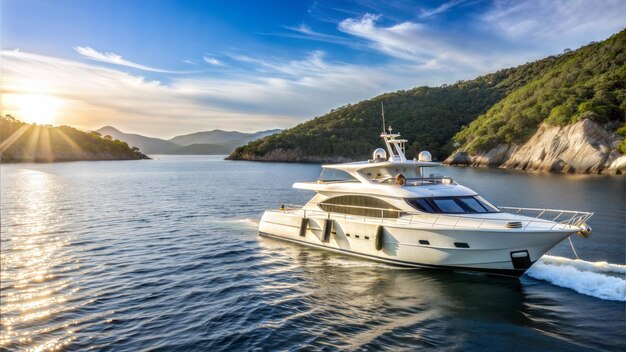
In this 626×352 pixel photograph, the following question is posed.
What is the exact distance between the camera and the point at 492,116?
352 feet

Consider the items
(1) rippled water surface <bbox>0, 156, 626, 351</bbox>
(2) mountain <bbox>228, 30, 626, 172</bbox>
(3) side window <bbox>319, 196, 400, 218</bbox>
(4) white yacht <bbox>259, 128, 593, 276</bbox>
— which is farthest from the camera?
(2) mountain <bbox>228, 30, 626, 172</bbox>

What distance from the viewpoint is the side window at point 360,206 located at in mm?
18172

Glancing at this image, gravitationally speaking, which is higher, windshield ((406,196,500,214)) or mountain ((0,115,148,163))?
mountain ((0,115,148,163))

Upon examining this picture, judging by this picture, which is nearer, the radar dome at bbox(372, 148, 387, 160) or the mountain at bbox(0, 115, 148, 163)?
the radar dome at bbox(372, 148, 387, 160)

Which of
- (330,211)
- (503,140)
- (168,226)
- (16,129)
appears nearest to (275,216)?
(330,211)

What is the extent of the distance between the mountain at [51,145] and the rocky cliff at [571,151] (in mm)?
149495

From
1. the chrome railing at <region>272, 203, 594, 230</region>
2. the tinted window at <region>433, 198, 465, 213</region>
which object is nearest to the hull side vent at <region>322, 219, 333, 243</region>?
the chrome railing at <region>272, 203, 594, 230</region>

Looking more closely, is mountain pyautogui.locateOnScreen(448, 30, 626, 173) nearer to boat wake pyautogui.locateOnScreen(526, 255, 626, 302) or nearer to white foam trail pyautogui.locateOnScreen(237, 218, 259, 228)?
boat wake pyautogui.locateOnScreen(526, 255, 626, 302)

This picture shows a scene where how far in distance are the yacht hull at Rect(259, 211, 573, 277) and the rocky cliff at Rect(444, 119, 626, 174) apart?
59.6 metres

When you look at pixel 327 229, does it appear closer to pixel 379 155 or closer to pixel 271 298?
pixel 379 155

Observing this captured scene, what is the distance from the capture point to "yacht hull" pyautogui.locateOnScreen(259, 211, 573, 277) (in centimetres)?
1455

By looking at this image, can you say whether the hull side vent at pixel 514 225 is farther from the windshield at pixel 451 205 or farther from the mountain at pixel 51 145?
the mountain at pixel 51 145

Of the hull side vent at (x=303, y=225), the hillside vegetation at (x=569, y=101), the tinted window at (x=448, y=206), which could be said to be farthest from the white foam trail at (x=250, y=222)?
the hillside vegetation at (x=569, y=101)

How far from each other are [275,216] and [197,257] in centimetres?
546
